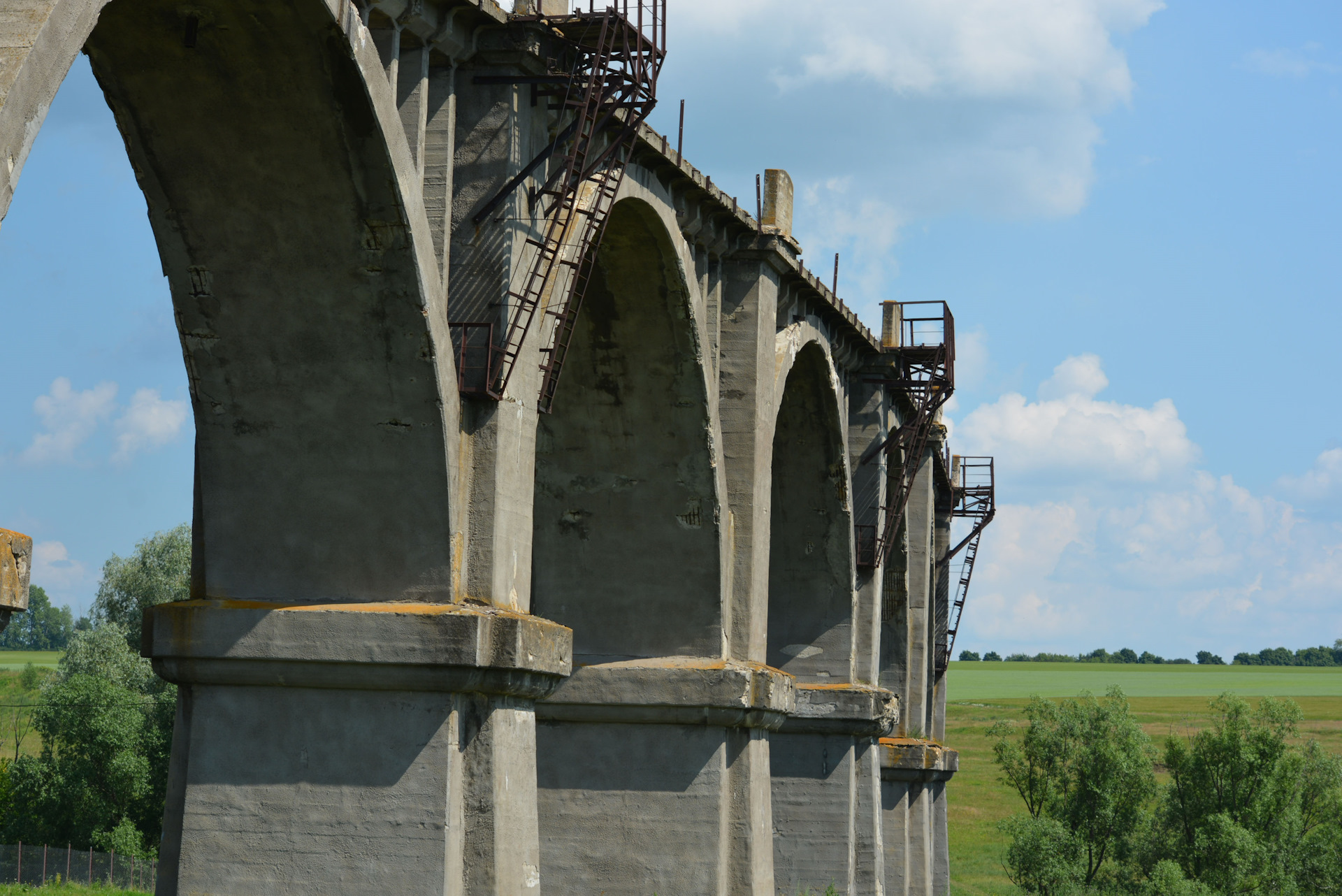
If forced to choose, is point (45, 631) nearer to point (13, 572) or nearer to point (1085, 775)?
point (1085, 775)

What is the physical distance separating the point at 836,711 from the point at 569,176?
1266cm

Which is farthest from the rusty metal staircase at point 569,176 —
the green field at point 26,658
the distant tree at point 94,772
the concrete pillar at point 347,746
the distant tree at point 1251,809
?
the green field at point 26,658

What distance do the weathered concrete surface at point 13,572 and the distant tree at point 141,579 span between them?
4228 cm

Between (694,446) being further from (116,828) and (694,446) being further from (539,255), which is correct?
(116,828)

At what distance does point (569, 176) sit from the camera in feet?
38.3

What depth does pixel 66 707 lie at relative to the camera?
134ft

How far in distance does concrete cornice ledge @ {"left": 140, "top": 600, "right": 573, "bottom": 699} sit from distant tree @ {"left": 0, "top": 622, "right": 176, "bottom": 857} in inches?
1266

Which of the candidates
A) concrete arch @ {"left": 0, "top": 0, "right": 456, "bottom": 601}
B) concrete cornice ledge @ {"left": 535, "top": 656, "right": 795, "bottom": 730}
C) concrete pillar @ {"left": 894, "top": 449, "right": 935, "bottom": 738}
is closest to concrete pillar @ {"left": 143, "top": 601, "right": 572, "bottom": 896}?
concrete arch @ {"left": 0, "top": 0, "right": 456, "bottom": 601}

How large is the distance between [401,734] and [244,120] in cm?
398

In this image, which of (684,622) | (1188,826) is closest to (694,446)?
(684,622)

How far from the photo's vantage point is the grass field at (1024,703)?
197ft

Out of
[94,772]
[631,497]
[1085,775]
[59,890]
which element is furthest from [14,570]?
[1085,775]

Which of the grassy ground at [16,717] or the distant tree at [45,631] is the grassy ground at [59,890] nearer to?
the grassy ground at [16,717]

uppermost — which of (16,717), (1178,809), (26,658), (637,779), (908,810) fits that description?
(26,658)
